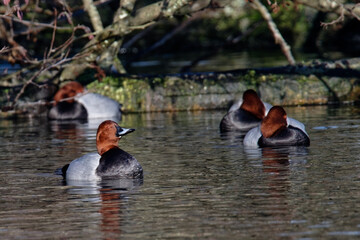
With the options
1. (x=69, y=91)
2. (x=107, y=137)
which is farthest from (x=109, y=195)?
(x=69, y=91)

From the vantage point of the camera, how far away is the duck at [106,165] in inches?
399

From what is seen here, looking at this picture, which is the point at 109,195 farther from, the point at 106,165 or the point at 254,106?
the point at 254,106

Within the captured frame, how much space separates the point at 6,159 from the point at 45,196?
3.26 m

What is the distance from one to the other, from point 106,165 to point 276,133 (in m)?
3.40

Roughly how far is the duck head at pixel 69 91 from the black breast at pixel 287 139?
23.1ft

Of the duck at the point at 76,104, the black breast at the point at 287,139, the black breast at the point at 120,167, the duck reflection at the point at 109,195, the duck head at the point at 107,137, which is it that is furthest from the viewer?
the duck at the point at 76,104

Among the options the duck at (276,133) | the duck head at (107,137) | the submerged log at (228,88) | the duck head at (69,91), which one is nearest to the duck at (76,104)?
the duck head at (69,91)

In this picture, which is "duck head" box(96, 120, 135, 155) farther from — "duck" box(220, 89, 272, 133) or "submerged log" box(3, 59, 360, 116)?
"submerged log" box(3, 59, 360, 116)

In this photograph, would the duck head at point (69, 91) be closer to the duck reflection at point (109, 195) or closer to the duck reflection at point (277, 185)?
the duck reflection at point (277, 185)

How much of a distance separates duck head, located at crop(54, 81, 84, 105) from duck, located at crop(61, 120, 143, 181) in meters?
8.24

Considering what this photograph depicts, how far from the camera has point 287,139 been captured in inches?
490

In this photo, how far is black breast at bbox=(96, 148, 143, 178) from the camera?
10.1 m

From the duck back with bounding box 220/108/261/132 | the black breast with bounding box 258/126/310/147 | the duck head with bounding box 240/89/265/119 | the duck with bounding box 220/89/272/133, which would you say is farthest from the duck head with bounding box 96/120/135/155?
the duck head with bounding box 240/89/265/119

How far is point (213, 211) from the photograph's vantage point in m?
7.84
